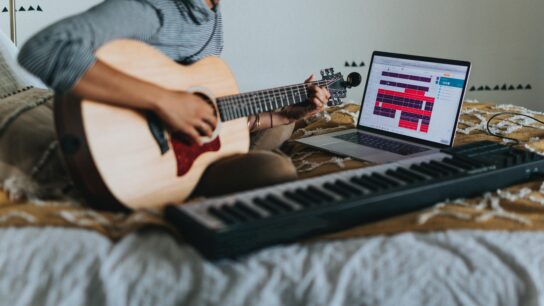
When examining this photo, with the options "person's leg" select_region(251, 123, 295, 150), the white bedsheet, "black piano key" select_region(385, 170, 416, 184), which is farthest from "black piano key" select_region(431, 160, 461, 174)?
"person's leg" select_region(251, 123, 295, 150)

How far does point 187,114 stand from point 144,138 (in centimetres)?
10

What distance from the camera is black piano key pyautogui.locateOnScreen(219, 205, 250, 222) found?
0.90m

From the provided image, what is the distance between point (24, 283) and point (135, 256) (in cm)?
18

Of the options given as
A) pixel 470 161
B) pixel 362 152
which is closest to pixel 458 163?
pixel 470 161

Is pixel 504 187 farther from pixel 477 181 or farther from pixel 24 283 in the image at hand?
pixel 24 283

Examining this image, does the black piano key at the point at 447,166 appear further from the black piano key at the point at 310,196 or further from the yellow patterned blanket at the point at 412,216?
the black piano key at the point at 310,196

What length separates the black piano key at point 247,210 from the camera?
913 millimetres

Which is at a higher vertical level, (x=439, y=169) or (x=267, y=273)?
(x=439, y=169)

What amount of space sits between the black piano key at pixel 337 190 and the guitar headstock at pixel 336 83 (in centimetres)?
65

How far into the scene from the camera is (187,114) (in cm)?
121

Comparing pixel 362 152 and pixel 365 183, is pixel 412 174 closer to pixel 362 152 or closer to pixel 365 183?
Answer: pixel 365 183

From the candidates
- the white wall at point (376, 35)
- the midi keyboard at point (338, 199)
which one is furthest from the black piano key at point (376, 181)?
the white wall at point (376, 35)

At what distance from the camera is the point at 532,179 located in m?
1.29

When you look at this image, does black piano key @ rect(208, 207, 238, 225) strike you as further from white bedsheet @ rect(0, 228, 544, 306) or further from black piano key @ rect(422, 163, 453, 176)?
black piano key @ rect(422, 163, 453, 176)
